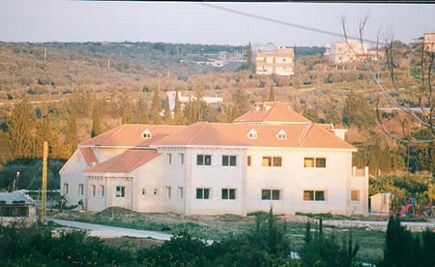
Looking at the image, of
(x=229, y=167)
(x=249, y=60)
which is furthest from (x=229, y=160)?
(x=249, y=60)

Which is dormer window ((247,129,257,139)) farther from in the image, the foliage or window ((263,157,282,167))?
the foliage

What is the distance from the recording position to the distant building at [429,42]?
13.9 m

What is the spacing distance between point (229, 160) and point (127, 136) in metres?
2.14

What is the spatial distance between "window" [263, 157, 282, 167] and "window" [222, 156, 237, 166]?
1.73 ft

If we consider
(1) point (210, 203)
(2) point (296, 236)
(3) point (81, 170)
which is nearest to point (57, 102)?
(3) point (81, 170)

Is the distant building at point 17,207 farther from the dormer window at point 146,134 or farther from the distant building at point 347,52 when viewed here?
the distant building at point 347,52

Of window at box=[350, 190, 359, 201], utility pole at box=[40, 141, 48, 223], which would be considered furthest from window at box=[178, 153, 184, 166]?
window at box=[350, 190, 359, 201]

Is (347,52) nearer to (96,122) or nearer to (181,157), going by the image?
(181,157)

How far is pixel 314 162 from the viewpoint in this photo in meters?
18.8

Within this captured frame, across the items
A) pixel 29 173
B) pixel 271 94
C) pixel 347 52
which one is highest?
pixel 347 52

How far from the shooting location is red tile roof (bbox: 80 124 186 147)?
56.4ft

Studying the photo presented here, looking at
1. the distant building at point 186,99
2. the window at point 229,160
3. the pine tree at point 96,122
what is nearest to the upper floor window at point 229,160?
the window at point 229,160

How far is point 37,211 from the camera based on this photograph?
53.1ft

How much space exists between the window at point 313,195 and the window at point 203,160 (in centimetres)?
180
